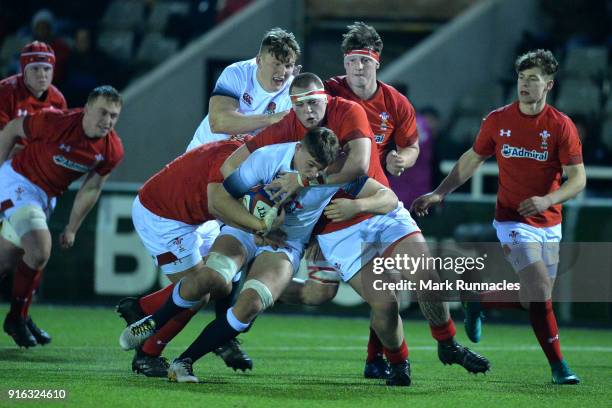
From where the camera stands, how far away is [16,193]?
885 centimetres

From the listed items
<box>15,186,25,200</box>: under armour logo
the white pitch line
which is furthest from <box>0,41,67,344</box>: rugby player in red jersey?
the white pitch line

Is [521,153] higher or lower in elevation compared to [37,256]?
higher

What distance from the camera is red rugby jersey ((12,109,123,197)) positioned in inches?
344

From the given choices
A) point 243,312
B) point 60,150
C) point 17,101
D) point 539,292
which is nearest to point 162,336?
point 243,312

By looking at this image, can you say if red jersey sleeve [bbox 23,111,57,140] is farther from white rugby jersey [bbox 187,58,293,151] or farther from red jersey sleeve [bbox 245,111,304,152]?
red jersey sleeve [bbox 245,111,304,152]

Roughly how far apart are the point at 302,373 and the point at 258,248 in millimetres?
1002

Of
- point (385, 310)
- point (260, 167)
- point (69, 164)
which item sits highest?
point (260, 167)

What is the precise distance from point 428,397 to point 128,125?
863 cm

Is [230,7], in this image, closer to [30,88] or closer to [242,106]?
[30,88]

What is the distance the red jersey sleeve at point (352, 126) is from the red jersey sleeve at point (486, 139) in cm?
114

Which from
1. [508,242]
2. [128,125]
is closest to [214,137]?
[508,242]

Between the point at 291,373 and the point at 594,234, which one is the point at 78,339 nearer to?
the point at 291,373

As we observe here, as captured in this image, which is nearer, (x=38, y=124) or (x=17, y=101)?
(x=38, y=124)

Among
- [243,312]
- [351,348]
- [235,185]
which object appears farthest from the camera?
[351,348]
